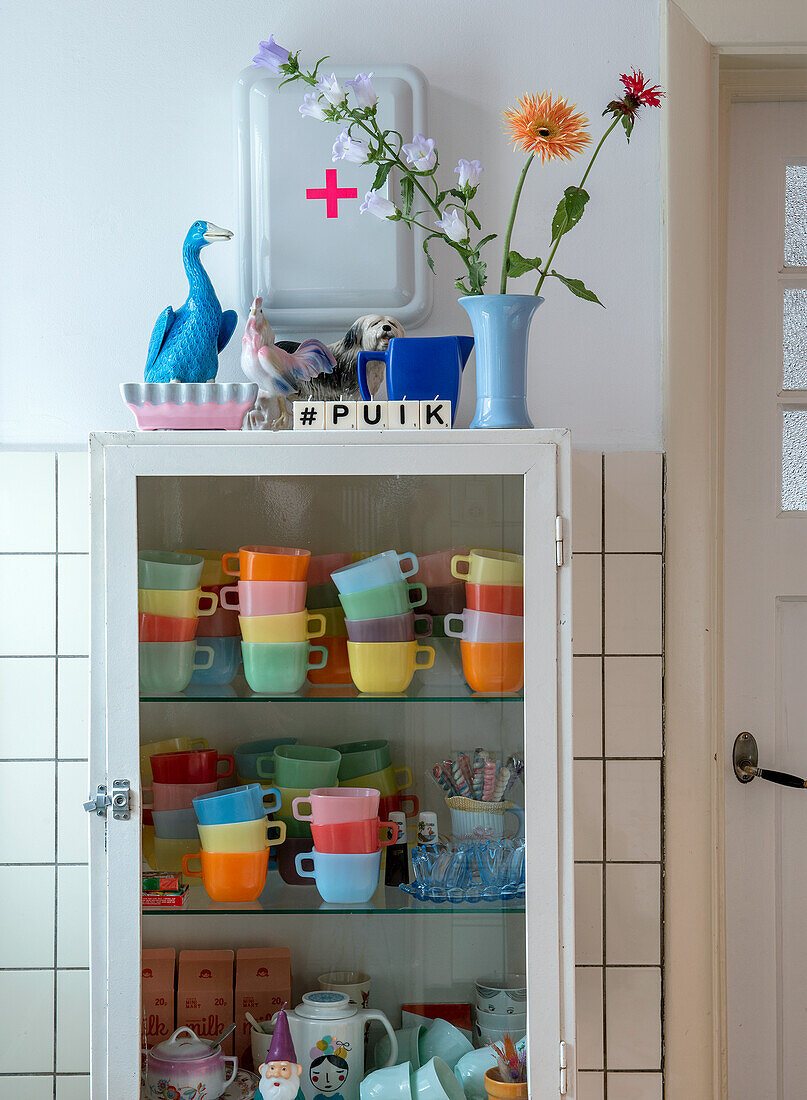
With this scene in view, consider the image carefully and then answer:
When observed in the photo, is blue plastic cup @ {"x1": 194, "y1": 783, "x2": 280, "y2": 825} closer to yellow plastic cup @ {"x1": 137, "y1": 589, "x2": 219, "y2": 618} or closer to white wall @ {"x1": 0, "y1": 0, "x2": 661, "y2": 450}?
yellow plastic cup @ {"x1": 137, "y1": 589, "x2": 219, "y2": 618}

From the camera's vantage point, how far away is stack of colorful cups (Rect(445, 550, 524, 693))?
1274 millimetres

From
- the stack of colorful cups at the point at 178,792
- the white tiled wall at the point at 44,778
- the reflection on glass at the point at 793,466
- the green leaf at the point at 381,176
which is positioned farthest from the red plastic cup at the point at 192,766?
the reflection on glass at the point at 793,466

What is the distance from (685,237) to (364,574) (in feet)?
2.51

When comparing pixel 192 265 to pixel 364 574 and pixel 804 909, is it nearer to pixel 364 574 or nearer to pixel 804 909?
pixel 364 574

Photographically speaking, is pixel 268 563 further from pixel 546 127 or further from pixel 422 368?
pixel 546 127

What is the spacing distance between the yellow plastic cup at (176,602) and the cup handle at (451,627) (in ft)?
1.02

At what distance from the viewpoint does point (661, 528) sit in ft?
5.11

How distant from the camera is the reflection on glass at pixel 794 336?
1681 millimetres

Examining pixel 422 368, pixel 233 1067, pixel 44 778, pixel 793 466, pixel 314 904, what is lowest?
pixel 233 1067

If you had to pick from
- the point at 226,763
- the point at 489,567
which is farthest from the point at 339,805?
the point at 489,567

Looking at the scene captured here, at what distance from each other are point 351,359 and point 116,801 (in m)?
0.69

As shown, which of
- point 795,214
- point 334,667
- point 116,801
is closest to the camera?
point 116,801

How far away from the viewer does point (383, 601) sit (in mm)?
1328

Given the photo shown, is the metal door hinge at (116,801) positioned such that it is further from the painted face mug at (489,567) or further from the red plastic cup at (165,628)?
the painted face mug at (489,567)
